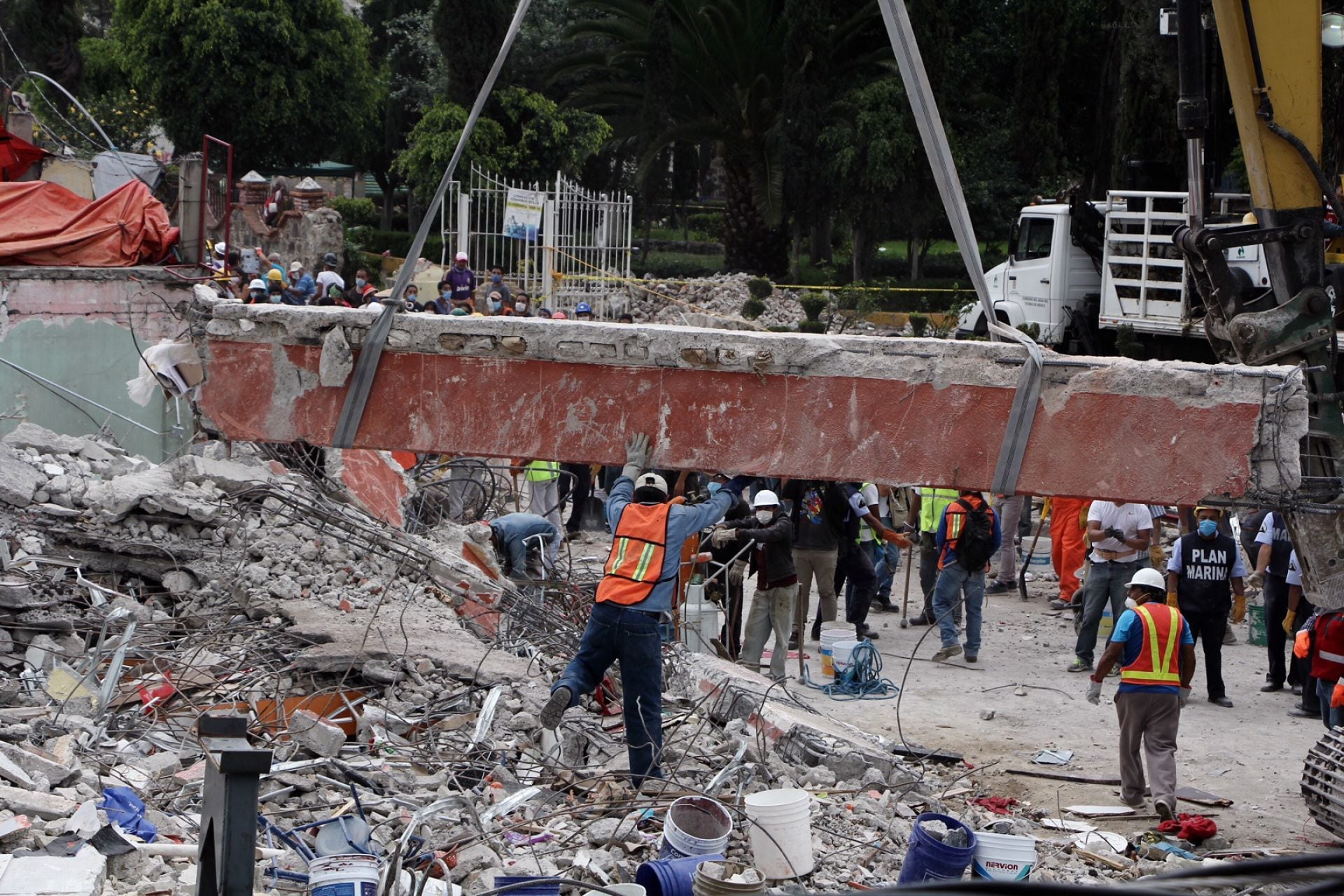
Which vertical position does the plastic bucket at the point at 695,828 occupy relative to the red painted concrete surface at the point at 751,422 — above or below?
below

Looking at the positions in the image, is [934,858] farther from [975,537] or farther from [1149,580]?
[975,537]

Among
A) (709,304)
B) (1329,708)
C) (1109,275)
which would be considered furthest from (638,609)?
(709,304)

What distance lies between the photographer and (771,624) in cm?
1036

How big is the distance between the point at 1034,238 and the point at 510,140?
1310cm

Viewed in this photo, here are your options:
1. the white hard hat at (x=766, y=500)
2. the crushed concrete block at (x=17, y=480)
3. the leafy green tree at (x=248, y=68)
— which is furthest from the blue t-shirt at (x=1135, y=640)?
the leafy green tree at (x=248, y=68)

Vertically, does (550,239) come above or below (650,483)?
A: above

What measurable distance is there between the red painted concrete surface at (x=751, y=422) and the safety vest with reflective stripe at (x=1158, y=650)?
198 centimetres

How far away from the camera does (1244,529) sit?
37.9 feet

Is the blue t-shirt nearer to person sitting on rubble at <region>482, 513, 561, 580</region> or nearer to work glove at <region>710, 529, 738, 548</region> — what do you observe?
work glove at <region>710, 529, 738, 548</region>

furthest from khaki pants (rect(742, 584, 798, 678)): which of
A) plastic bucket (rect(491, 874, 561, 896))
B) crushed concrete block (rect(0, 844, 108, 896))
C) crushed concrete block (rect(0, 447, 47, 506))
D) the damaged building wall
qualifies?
crushed concrete block (rect(0, 844, 108, 896))

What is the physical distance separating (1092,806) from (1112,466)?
294cm

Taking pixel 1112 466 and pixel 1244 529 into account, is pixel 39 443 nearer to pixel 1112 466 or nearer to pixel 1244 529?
pixel 1112 466

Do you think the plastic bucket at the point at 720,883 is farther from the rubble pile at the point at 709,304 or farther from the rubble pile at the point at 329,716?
the rubble pile at the point at 709,304

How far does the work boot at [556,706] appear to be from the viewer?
662cm
